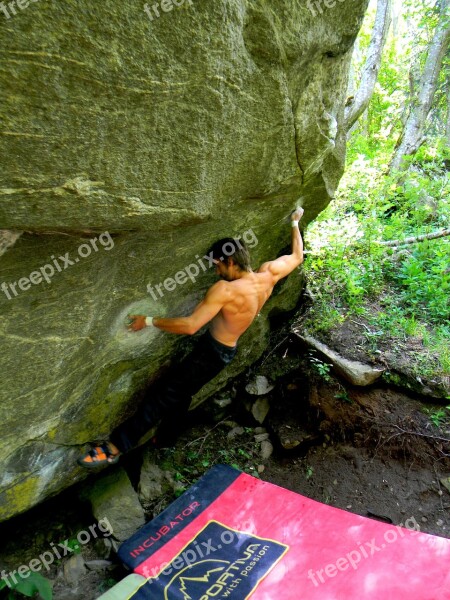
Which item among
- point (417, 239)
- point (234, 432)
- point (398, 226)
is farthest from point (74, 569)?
point (398, 226)

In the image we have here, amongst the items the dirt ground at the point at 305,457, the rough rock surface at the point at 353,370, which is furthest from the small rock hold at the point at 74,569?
the rough rock surface at the point at 353,370

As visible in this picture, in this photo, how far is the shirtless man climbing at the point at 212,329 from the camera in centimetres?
352

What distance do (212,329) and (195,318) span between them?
1.85ft

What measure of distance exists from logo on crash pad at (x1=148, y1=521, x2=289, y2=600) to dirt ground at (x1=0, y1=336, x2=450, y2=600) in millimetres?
646

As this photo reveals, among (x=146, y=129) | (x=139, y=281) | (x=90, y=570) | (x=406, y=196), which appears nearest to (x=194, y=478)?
(x=90, y=570)

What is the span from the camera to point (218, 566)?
11.3 ft

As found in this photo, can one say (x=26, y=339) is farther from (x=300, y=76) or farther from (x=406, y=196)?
(x=406, y=196)

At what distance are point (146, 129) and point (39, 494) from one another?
301cm

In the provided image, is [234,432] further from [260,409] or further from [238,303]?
[238,303]

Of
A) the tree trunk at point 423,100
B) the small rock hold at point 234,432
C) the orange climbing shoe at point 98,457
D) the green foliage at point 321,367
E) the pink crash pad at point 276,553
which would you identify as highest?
the tree trunk at point 423,100

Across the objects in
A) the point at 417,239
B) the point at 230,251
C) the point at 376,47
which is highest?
the point at 376,47

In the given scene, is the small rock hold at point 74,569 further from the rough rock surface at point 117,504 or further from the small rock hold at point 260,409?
the small rock hold at point 260,409

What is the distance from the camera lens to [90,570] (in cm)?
375

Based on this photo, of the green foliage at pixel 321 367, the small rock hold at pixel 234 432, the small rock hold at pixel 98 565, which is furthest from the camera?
the small rock hold at pixel 234 432
